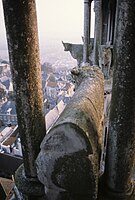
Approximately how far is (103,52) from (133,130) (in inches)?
141

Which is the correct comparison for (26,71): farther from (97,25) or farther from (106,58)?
(97,25)

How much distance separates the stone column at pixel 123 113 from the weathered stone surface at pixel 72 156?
18 centimetres

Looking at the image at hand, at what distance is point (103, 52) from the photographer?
499 cm

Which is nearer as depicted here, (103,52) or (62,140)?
(62,140)

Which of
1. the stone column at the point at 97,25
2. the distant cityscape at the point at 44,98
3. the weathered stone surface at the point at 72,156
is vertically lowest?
the distant cityscape at the point at 44,98

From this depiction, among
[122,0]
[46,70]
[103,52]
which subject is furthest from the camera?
[46,70]

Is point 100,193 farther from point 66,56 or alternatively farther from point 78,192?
point 66,56

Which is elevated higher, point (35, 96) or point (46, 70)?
point (35, 96)

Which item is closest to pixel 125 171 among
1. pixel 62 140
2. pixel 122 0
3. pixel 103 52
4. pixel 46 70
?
pixel 62 140

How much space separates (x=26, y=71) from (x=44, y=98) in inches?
715

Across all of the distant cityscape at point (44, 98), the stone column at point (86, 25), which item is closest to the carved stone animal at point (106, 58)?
the stone column at point (86, 25)

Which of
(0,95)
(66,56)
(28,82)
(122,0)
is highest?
(122,0)

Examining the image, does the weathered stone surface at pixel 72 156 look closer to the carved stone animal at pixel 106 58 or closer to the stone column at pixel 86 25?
the carved stone animal at pixel 106 58

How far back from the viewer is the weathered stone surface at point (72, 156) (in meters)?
1.42
